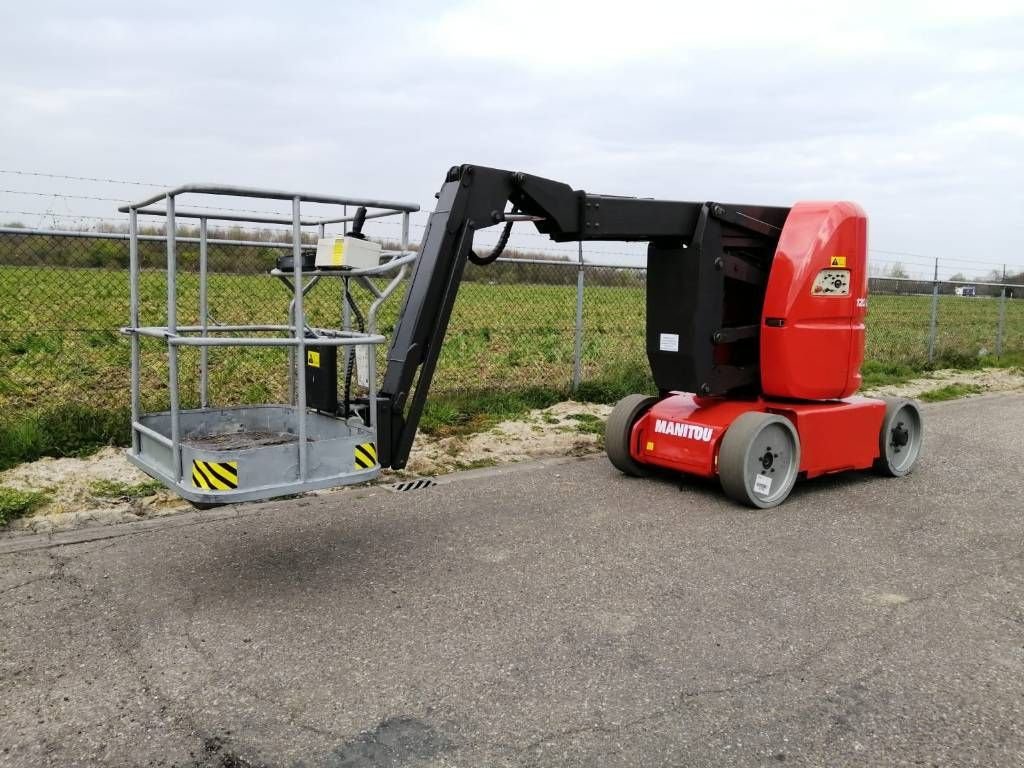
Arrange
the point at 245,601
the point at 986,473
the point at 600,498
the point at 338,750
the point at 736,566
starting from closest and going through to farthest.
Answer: the point at 338,750
the point at 245,601
the point at 736,566
the point at 600,498
the point at 986,473

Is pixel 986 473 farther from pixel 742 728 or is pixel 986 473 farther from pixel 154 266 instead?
pixel 154 266

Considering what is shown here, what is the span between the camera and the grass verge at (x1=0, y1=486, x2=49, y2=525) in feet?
17.0

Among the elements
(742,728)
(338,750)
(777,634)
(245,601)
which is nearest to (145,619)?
(245,601)

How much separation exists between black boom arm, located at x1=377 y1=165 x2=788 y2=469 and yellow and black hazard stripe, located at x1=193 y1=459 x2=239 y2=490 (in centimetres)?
87

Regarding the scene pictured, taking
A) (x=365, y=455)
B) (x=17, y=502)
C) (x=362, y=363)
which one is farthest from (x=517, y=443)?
(x=17, y=502)

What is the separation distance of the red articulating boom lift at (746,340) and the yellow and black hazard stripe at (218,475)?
1.99 meters

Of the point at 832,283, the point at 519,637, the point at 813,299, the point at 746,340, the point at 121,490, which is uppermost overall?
the point at 832,283

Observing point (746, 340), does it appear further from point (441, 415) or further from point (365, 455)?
point (365, 455)

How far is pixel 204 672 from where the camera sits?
336 cm

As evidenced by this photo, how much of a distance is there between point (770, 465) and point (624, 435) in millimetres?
1098

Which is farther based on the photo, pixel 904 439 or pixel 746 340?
pixel 904 439

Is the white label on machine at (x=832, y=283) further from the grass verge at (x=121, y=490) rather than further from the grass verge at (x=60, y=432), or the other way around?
the grass verge at (x=60, y=432)

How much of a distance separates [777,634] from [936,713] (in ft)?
2.48

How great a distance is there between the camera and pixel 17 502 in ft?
17.3
